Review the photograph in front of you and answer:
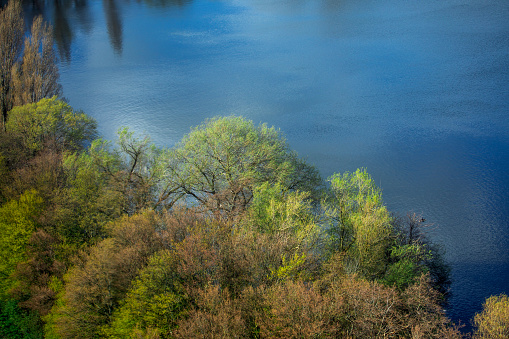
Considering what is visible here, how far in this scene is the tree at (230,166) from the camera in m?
25.8

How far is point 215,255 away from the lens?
17.0 meters

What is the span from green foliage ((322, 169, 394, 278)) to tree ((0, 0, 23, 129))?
2978 cm

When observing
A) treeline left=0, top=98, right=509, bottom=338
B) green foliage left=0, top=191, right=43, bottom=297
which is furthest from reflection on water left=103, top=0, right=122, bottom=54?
green foliage left=0, top=191, right=43, bottom=297

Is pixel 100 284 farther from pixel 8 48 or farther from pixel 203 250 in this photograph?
pixel 8 48

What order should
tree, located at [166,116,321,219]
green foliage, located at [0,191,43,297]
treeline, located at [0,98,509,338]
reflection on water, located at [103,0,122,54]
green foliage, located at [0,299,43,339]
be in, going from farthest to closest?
1. reflection on water, located at [103,0,122,54]
2. tree, located at [166,116,321,219]
3. green foliage, located at [0,191,43,297]
4. green foliage, located at [0,299,43,339]
5. treeline, located at [0,98,509,338]

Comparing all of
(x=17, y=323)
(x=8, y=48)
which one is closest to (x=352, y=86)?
(x=8, y=48)

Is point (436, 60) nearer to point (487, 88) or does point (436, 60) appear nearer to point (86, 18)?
point (487, 88)

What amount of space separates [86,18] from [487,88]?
235 ft

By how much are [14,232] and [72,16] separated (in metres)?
75.9

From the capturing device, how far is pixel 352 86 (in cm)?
5428

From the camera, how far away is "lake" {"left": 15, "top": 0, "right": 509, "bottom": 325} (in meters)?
35.4

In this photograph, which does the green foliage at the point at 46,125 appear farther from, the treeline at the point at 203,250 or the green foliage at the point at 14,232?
the green foliage at the point at 14,232

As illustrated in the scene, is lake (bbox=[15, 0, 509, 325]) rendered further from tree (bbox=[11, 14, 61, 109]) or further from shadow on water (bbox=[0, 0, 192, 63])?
tree (bbox=[11, 14, 61, 109])

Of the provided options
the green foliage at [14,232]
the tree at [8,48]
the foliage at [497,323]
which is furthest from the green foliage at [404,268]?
the tree at [8,48]
